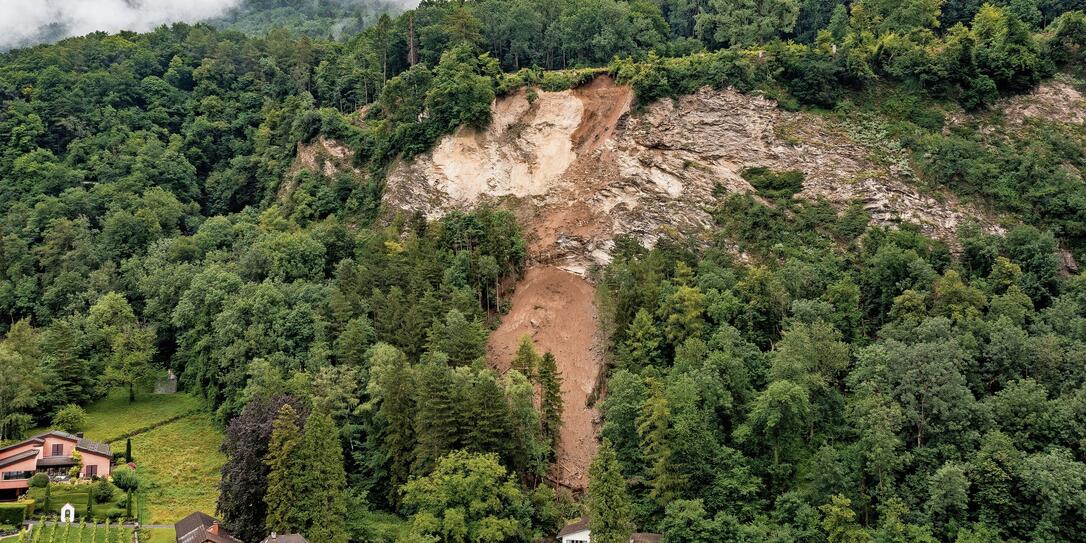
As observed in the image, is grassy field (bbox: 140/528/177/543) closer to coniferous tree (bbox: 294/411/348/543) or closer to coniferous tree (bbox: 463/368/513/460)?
coniferous tree (bbox: 294/411/348/543)

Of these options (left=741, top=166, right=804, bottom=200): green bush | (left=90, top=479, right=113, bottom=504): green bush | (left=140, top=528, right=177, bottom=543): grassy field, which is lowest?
(left=140, top=528, right=177, bottom=543): grassy field

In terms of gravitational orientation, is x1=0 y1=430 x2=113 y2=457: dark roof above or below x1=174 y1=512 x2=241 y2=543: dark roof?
above

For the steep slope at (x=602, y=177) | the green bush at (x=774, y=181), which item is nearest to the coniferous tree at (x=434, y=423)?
the steep slope at (x=602, y=177)

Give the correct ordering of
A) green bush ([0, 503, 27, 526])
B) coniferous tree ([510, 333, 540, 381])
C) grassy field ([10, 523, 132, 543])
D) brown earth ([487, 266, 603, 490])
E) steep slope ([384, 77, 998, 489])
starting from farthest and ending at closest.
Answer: steep slope ([384, 77, 998, 489]) < brown earth ([487, 266, 603, 490]) < coniferous tree ([510, 333, 540, 381]) < green bush ([0, 503, 27, 526]) < grassy field ([10, 523, 132, 543])

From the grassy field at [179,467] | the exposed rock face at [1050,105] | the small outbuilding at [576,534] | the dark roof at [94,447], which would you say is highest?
the exposed rock face at [1050,105]

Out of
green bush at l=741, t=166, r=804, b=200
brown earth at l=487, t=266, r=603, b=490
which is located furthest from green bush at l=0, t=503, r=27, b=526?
green bush at l=741, t=166, r=804, b=200

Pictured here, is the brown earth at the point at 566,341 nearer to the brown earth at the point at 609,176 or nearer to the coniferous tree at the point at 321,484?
the brown earth at the point at 609,176

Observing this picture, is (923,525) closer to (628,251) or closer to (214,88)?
(628,251)

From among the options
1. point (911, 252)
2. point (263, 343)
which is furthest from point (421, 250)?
point (911, 252)
